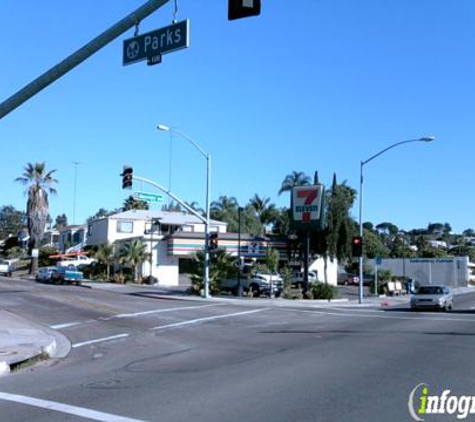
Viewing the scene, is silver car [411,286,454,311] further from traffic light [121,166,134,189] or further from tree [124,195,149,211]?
tree [124,195,149,211]

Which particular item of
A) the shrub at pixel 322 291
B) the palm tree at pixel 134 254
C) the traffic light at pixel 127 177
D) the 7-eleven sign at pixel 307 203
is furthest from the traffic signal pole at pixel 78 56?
the palm tree at pixel 134 254

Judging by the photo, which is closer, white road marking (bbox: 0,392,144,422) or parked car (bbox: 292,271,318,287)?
white road marking (bbox: 0,392,144,422)

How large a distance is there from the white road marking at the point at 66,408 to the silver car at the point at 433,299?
2634cm

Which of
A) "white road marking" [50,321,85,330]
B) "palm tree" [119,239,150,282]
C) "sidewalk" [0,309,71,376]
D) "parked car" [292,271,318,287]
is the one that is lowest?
"white road marking" [50,321,85,330]

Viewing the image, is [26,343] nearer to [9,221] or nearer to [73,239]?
[73,239]

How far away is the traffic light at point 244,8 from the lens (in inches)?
408

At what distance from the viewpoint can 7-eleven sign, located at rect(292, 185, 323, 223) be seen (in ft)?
139

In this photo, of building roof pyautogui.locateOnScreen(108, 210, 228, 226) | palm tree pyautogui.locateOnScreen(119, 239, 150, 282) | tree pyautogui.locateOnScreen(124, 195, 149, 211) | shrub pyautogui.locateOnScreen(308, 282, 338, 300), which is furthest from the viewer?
tree pyautogui.locateOnScreen(124, 195, 149, 211)

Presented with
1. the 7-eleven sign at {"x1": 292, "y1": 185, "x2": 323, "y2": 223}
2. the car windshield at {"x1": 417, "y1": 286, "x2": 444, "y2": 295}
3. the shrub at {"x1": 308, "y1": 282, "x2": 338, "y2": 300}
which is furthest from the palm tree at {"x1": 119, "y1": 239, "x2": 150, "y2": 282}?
the car windshield at {"x1": 417, "y1": 286, "x2": 444, "y2": 295}

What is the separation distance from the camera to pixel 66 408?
8516 mm

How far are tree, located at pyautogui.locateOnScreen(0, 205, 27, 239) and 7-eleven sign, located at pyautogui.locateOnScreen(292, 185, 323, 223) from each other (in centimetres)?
11237

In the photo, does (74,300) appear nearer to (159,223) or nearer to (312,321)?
(312,321)

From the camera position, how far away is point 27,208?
60500mm

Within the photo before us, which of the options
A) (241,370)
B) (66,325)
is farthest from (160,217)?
(241,370)
